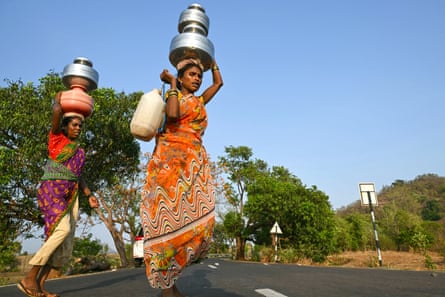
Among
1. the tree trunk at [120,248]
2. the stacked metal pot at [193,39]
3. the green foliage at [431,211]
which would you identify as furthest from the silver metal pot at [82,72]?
the green foliage at [431,211]

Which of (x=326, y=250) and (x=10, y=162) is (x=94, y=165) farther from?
(x=326, y=250)

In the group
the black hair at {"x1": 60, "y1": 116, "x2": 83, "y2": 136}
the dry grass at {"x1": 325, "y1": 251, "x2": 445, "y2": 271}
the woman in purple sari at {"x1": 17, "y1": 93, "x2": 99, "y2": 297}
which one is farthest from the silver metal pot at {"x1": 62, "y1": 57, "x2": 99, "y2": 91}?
the dry grass at {"x1": 325, "y1": 251, "x2": 445, "y2": 271}

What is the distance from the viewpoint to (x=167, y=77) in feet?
8.60

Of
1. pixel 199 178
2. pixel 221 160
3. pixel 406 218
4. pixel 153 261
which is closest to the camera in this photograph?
pixel 153 261

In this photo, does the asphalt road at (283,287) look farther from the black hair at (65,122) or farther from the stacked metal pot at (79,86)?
the stacked metal pot at (79,86)

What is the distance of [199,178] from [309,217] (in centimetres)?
2195

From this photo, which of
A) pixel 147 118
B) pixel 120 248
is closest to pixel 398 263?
pixel 147 118

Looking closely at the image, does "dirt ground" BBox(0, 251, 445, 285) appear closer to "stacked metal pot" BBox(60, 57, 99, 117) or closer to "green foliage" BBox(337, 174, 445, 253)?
"green foliage" BBox(337, 174, 445, 253)

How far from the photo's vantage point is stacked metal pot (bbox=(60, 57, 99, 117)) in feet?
12.0

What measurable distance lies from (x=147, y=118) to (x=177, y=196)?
23.0 inches

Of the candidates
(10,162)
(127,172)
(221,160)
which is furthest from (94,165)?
(221,160)

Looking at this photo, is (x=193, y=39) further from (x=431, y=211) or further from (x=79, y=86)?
(x=431, y=211)

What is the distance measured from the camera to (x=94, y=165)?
14.2 m

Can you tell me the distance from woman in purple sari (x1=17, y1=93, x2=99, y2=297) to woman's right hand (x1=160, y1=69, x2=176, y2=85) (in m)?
1.60
